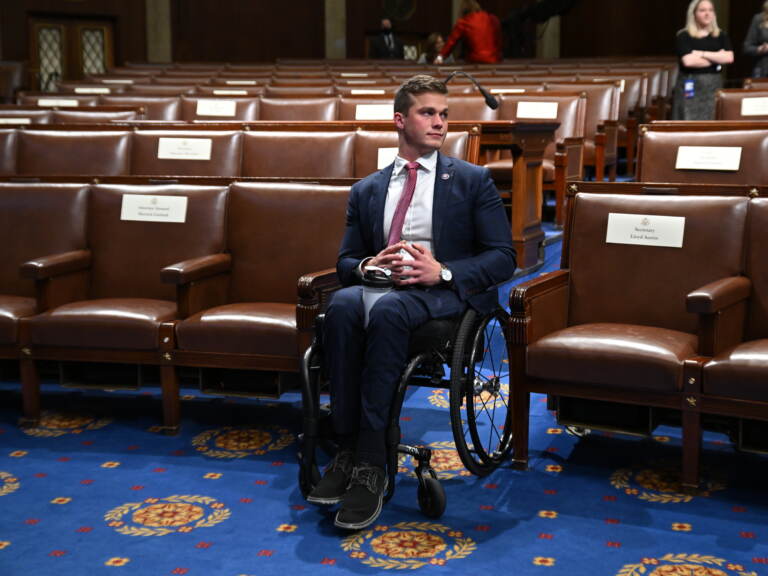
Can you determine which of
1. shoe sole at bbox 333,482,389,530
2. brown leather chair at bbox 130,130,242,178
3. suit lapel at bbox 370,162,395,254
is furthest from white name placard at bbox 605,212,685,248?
brown leather chair at bbox 130,130,242,178

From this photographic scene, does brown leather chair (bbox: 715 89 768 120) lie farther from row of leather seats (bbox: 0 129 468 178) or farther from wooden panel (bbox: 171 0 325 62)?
wooden panel (bbox: 171 0 325 62)

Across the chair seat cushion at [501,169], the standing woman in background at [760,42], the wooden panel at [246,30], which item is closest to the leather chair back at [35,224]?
the chair seat cushion at [501,169]

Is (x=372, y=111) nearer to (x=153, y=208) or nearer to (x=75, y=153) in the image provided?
(x=75, y=153)

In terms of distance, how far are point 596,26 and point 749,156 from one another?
11.8m

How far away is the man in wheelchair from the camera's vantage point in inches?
91.8

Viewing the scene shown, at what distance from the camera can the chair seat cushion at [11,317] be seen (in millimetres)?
3107

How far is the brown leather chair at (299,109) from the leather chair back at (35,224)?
2.12 metres

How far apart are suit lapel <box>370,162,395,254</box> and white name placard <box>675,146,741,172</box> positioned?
126 centimetres

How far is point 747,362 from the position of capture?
2.36m

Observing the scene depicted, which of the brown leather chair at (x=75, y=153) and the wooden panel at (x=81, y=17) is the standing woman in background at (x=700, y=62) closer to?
the brown leather chair at (x=75, y=153)

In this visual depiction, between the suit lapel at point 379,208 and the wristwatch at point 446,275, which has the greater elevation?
the suit lapel at point 379,208

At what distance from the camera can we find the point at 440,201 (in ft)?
8.60

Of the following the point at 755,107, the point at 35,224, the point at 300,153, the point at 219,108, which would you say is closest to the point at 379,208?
the point at 300,153

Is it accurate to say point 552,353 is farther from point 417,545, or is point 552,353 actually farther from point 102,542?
point 102,542
